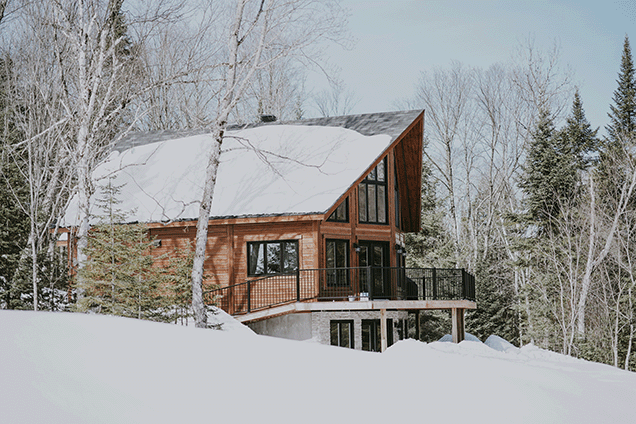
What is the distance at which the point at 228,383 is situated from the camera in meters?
5.14

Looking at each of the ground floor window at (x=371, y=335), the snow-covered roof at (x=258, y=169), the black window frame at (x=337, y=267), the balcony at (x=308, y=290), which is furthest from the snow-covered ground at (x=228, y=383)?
the ground floor window at (x=371, y=335)

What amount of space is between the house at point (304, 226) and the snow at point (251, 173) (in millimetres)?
42

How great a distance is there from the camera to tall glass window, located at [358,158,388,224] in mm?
19188

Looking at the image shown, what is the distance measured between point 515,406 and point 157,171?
53.8ft

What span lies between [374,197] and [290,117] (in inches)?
777

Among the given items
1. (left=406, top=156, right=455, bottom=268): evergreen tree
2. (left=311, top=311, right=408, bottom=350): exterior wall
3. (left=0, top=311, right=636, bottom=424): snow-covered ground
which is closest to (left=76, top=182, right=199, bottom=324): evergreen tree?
(left=311, top=311, right=408, bottom=350): exterior wall

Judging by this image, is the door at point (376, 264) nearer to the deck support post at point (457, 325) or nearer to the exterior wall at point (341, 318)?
the exterior wall at point (341, 318)

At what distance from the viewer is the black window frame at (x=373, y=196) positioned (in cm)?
1917

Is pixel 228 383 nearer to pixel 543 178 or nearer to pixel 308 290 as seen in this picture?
pixel 308 290

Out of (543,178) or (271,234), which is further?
(543,178)


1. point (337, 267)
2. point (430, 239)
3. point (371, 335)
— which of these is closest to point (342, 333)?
point (371, 335)

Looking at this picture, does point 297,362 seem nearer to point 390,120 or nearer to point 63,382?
point 63,382

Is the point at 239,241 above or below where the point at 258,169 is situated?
below

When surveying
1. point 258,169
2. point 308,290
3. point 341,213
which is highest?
point 258,169
